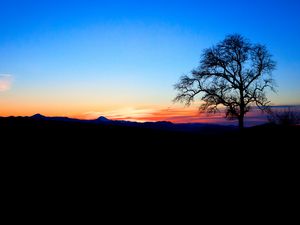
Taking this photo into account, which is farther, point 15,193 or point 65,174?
point 65,174

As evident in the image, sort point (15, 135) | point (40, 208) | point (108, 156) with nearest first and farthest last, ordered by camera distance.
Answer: point (40, 208)
point (108, 156)
point (15, 135)

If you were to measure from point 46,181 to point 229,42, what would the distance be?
23.6m

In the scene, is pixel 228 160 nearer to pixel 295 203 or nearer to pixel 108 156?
pixel 295 203

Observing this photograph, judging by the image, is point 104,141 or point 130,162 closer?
point 130,162

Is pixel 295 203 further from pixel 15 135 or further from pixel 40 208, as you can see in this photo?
pixel 15 135

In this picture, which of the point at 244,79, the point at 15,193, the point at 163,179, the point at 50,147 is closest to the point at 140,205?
the point at 163,179

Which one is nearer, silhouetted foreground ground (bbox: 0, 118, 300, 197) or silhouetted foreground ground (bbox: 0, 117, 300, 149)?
silhouetted foreground ground (bbox: 0, 118, 300, 197)

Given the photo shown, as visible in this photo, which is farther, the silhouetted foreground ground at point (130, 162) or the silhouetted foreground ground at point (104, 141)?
the silhouetted foreground ground at point (104, 141)

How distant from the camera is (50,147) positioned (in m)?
7.54

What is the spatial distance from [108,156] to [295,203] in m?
4.83

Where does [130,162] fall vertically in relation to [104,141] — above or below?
below

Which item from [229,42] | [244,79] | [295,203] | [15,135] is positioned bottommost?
[295,203]

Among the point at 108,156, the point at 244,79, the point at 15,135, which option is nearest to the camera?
the point at 108,156

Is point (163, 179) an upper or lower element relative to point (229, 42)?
lower
